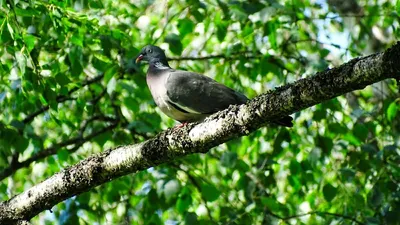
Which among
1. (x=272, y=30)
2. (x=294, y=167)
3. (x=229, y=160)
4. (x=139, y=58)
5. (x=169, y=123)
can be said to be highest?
(x=272, y=30)

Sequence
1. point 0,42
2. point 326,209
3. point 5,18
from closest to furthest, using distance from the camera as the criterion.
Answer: point 5,18 < point 0,42 < point 326,209

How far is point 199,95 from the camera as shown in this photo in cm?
457

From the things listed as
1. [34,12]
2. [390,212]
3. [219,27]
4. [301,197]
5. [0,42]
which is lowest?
[301,197]

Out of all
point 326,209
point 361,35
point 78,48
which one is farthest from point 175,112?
point 361,35

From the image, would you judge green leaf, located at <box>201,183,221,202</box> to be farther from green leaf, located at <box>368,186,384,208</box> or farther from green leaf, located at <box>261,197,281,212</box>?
green leaf, located at <box>368,186,384,208</box>

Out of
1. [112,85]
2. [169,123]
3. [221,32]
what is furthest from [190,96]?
[169,123]

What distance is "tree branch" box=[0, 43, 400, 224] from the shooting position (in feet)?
8.39

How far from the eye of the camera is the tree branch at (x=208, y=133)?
2.56 meters

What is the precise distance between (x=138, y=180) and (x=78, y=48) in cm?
174

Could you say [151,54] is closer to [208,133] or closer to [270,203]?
[270,203]

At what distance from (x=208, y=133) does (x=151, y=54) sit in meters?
2.39

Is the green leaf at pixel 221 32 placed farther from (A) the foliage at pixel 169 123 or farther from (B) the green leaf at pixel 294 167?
(B) the green leaf at pixel 294 167

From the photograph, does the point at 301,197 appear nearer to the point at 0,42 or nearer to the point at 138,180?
the point at 138,180

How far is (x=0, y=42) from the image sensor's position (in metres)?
4.52
